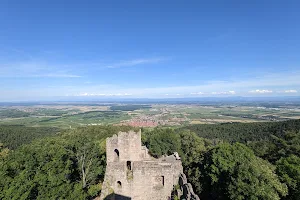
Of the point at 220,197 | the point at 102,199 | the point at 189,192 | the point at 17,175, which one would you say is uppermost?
the point at 17,175

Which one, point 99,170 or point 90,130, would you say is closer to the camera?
point 99,170

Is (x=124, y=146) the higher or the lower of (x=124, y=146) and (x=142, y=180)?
the higher

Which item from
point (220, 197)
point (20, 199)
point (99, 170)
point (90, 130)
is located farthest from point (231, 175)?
point (90, 130)

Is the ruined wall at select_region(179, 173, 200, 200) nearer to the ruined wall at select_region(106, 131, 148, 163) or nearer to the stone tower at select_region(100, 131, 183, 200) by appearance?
the stone tower at select_region(100, 131, 183, 200)

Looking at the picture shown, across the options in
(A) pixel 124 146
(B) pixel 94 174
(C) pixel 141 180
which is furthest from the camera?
(B) pixel 94 174

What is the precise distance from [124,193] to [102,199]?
2101 millimetres

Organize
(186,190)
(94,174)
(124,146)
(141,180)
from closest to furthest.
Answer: (186,190), (141,180), (124,146), (94,174)

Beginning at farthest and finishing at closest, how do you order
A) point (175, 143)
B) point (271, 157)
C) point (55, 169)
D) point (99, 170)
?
point (175, 143)
point (271, 157)
point (99, 170)
point (55, 169)

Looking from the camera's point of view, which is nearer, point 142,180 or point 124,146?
point 142,180

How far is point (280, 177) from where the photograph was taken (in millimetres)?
21578

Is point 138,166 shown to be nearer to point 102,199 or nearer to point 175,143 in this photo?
point 102,199

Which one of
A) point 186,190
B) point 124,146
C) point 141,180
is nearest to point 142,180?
point 141,180

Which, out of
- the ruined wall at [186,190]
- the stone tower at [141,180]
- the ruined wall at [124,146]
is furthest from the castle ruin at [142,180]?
the ruined wall at [124,146]

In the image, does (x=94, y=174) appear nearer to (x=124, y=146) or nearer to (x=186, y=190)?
(x=124, y=146)
